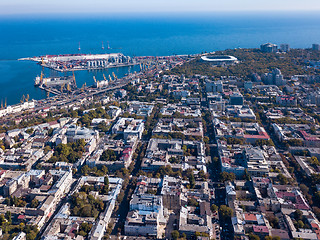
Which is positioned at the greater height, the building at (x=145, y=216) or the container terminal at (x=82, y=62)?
the container terminal at (x=82, y=62)

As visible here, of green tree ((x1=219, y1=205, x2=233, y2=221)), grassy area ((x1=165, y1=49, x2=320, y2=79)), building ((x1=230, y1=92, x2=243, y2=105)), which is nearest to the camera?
green tree ((x1=219, y1=205, x2=233, y2=221))

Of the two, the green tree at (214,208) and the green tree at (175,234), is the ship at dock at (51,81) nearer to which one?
the green tree at (214,208)

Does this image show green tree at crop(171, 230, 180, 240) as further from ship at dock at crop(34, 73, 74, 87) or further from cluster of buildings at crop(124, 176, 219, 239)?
ship at dock at crop(34, 73, 74, 87)

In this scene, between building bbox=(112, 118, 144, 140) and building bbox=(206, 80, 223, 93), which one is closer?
building bbox=(112, 118, 144, 140)

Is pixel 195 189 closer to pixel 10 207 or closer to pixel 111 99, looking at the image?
pixel 10 207

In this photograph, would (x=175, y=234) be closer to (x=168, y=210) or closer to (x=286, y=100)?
(x=168, y=210)

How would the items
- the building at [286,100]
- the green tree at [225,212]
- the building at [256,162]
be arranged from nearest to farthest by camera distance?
the green tree at [225,212]
the building at [256,162]
the building at [286,100]

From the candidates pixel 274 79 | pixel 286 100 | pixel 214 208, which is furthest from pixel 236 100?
pixel 214 208

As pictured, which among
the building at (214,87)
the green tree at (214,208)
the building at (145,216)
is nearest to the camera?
the building at (145,216)

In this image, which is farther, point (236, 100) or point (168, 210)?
point (236, 100)

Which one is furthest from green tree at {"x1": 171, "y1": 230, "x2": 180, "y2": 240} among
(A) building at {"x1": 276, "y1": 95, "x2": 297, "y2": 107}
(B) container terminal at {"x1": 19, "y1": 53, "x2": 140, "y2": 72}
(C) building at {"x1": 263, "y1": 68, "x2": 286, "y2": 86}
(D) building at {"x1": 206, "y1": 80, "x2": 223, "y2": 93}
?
(B) container terminal at {"x1": 19, "y1": 53, "x2": 140, "y2": 72}

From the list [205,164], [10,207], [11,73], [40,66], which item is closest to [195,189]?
[205,164]

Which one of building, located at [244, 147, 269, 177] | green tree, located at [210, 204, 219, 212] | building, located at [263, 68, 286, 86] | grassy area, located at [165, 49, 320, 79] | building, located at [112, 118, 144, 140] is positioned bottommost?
green tree, located at [210, 204, 219, 212]

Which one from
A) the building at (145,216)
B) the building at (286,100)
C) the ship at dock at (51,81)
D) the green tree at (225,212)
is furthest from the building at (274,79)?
the building at (145,216)
